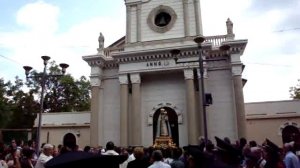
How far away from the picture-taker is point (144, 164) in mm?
6656

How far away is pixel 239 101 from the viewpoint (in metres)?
20.4

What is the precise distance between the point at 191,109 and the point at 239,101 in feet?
11.0

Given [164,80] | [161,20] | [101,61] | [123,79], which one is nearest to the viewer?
[123,79]

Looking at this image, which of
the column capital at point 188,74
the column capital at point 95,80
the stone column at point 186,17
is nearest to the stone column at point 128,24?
the column capital at point 95,80

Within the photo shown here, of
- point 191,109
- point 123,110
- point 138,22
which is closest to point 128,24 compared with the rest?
point 138,22

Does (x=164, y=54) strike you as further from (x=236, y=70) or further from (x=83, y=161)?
(x=83, y=161)

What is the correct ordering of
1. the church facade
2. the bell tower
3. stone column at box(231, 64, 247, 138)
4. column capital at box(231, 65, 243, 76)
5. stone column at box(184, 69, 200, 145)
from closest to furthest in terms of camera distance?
stone column at box(231, 64, 247, 138) < stone column at box(184, 69, 200, 145) < column capital at box(231, 65, 243, 76) < the church facade < the bell tower

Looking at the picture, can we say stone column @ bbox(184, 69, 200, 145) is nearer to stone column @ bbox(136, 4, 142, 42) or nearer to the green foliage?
stone column @ bbox(136, 4, 142, 42)

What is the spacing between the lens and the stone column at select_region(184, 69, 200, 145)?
20.4 m

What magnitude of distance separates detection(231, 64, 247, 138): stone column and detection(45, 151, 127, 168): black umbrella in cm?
1839

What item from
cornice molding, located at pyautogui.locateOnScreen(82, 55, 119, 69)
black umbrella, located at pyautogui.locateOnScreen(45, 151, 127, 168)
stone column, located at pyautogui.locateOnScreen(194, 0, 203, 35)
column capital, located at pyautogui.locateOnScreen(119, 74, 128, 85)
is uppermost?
stone column, located at pyautogui.locateOnScreen(194, 0, 203, 35)

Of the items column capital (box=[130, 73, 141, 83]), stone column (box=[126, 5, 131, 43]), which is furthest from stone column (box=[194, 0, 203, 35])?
column capital (box=[130, 73, 141, 83])

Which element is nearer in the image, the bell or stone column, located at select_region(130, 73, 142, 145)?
stone column, located at select_region(130, 73, 142, 145)

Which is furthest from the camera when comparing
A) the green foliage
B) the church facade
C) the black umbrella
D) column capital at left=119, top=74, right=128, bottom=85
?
the green foliage
